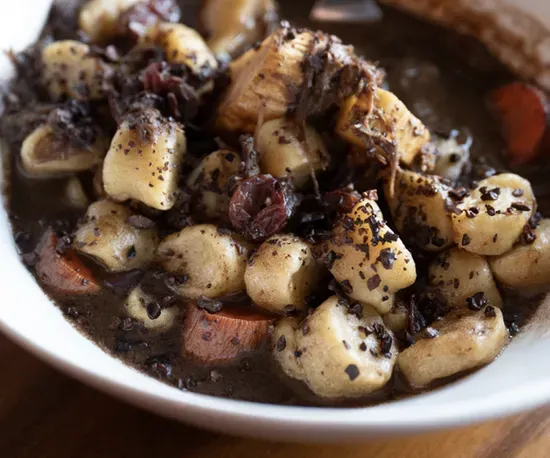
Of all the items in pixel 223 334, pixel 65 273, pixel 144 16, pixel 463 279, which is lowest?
pixel 65 273

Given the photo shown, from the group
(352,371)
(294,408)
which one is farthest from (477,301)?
(294,408)

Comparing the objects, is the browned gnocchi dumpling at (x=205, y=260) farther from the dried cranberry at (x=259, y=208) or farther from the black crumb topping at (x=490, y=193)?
the black crumb topping at (x=490, y=193)

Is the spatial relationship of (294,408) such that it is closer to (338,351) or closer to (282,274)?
(338,351)

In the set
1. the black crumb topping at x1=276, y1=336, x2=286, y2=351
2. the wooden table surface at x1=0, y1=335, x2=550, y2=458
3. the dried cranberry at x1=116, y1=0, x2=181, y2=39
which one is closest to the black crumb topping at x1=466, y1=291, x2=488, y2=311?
the wooden table surface at x1=0, y1=335, x2=550, y2=458

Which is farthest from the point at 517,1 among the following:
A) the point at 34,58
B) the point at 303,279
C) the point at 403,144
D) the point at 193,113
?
the point at 34,58

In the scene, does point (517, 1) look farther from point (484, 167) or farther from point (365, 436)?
point (365, 436)

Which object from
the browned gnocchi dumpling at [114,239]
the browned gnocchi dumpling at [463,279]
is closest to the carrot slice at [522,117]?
the browned gnocchi dumpling at [463,279]
